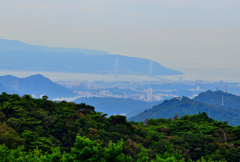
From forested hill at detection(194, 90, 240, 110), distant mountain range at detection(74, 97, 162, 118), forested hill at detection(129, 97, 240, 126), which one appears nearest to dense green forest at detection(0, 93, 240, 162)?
forested hill at detection(129, 97, 240, 126)

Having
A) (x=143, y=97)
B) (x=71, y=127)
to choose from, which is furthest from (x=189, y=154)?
(x=143, y=97)

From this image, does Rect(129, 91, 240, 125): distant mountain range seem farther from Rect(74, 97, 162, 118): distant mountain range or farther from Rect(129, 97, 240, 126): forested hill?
Rect(74, 97, 162, 118): distant mountain range

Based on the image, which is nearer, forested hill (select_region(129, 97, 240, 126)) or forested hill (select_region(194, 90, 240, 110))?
forested hill (select_region(129, 97, 240, 126))

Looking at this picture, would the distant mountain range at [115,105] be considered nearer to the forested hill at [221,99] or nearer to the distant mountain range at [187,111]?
the forested hill at [221,99]

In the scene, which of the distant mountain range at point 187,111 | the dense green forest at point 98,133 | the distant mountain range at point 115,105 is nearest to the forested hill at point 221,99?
the distant mountain range at point 115,105

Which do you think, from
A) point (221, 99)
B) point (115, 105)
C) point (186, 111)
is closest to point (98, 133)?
point (186, 111)

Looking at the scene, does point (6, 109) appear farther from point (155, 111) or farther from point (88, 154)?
point (155, 111)

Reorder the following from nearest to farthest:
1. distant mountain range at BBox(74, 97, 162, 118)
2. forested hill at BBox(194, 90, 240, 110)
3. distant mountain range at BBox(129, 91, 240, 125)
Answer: distant mountain range at BBox(129, 91, 240, 125)
forested hill at BBox(194, 90, 240, 110)
distant mountain range at BBox(74, 97, 162, 118)

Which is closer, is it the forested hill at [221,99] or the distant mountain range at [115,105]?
the forested hill at [221,99]
